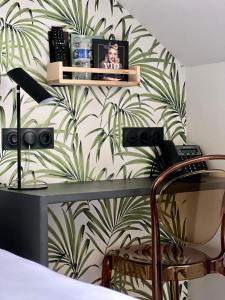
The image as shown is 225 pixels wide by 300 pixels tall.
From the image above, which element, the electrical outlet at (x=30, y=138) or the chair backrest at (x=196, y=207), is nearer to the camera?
the chair backrest at (x=196, y=207)

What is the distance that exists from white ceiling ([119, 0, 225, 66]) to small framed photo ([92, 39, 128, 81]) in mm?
199

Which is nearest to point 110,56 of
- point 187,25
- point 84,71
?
point 84,71

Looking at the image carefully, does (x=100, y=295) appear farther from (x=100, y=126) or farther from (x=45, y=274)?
(x=100, y=126)

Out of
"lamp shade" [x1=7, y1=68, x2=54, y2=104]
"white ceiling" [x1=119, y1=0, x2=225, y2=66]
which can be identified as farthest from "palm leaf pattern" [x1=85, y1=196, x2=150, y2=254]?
"white ceiling" [x1=119, y1=0, x2=225, y2=66]

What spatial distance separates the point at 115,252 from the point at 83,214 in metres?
0.26

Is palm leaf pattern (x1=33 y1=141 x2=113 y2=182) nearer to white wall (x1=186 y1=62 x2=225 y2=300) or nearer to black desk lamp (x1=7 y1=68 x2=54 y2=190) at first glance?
black desk lamp (x1=7 y1=68 x2=54 y2=190)

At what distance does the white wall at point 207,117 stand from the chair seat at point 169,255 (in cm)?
41

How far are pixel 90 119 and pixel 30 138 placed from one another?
0.33m

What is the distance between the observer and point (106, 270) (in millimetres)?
2416

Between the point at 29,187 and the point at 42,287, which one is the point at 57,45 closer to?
the point at 29,187

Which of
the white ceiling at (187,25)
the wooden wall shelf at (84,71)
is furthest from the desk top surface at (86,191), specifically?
A: the white ceiling at (187,25)

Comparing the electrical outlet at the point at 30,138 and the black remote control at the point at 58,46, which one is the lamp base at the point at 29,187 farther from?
the black remote control at the point at 58,46

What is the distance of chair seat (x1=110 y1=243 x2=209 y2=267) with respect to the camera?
2195 mm

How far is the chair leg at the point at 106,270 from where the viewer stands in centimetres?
238
